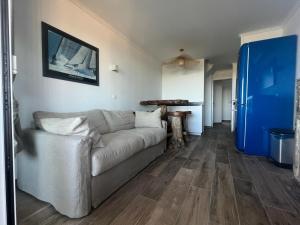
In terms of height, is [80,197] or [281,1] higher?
[281,1]

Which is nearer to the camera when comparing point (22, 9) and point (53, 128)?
point (53, 128)

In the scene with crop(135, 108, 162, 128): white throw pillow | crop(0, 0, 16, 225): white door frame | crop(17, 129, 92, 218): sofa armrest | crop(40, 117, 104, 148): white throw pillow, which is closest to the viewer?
crop(0, 0, 16, 225): white door frame

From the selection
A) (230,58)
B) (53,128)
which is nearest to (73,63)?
(53,128)

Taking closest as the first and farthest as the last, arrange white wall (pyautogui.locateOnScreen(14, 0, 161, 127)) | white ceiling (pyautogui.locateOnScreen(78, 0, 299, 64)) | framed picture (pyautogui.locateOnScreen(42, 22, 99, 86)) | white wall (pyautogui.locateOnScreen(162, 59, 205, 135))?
1. white wall (pyautogui.locateOnScreen(14, 0, 161, 127))
2. framed picture (pyautogui.locateOnScreen(42, 22, 99, 86))
3. white ceiling (pyautogui.locateOnScreen(78, 0, 299, 64))
4. white wall (pyautogui.locateOnScreen(162, 59, 205, 135))

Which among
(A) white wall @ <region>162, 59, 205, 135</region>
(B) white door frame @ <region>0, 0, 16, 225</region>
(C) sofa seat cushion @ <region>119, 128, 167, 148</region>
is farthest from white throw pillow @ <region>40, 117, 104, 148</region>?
(A) white wall @ <region>162, 59, 205, 135</region>

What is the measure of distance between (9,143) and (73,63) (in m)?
1.86

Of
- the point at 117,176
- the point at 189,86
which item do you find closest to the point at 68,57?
the point at 117,176

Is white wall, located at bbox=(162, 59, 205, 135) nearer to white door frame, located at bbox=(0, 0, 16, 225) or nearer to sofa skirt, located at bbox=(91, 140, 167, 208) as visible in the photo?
sofa skirt, located at bbox=(91, 140, 167, 208)

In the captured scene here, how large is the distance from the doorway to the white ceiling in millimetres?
4442

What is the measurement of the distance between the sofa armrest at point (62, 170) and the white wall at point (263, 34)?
3.67m

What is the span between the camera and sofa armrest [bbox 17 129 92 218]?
47.9 inches

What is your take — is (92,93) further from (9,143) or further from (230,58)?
(230,58)

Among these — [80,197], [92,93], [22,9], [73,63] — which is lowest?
[80,197]

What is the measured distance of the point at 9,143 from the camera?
707 mm
